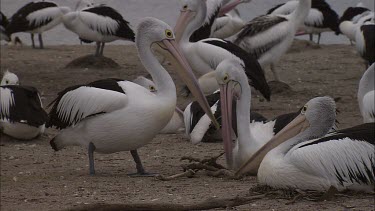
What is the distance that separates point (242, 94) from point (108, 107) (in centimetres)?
92

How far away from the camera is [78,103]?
6156mm

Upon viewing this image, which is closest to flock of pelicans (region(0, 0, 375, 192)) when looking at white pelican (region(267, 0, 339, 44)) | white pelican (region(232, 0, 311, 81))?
white pelican (region(232, 0, 311, 81))

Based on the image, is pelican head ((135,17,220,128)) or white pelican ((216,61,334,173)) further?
pelican head ((135,17,220,128))

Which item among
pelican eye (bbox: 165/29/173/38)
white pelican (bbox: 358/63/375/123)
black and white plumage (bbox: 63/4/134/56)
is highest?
pelican eye (bbox: 165/29/173/38)

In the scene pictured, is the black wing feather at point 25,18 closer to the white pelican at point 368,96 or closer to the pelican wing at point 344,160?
the white pelican at point 368,96

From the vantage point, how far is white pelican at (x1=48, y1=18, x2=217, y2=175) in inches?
238

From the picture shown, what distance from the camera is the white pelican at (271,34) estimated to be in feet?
34.2

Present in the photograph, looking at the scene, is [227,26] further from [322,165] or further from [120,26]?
[322,165]

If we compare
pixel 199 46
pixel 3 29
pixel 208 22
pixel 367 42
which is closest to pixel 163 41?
pixel 199 46

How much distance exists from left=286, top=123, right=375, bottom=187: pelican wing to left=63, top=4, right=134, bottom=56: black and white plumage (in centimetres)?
795

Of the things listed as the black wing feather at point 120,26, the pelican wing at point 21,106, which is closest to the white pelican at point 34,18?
the black wing feather at point 120,26

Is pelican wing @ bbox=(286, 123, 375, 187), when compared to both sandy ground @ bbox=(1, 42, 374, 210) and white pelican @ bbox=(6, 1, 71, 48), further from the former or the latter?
white pelican @ bbox=(6, 1, 71, 48)

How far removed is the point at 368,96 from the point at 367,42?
4228 millimetres

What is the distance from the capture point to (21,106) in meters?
8.09
